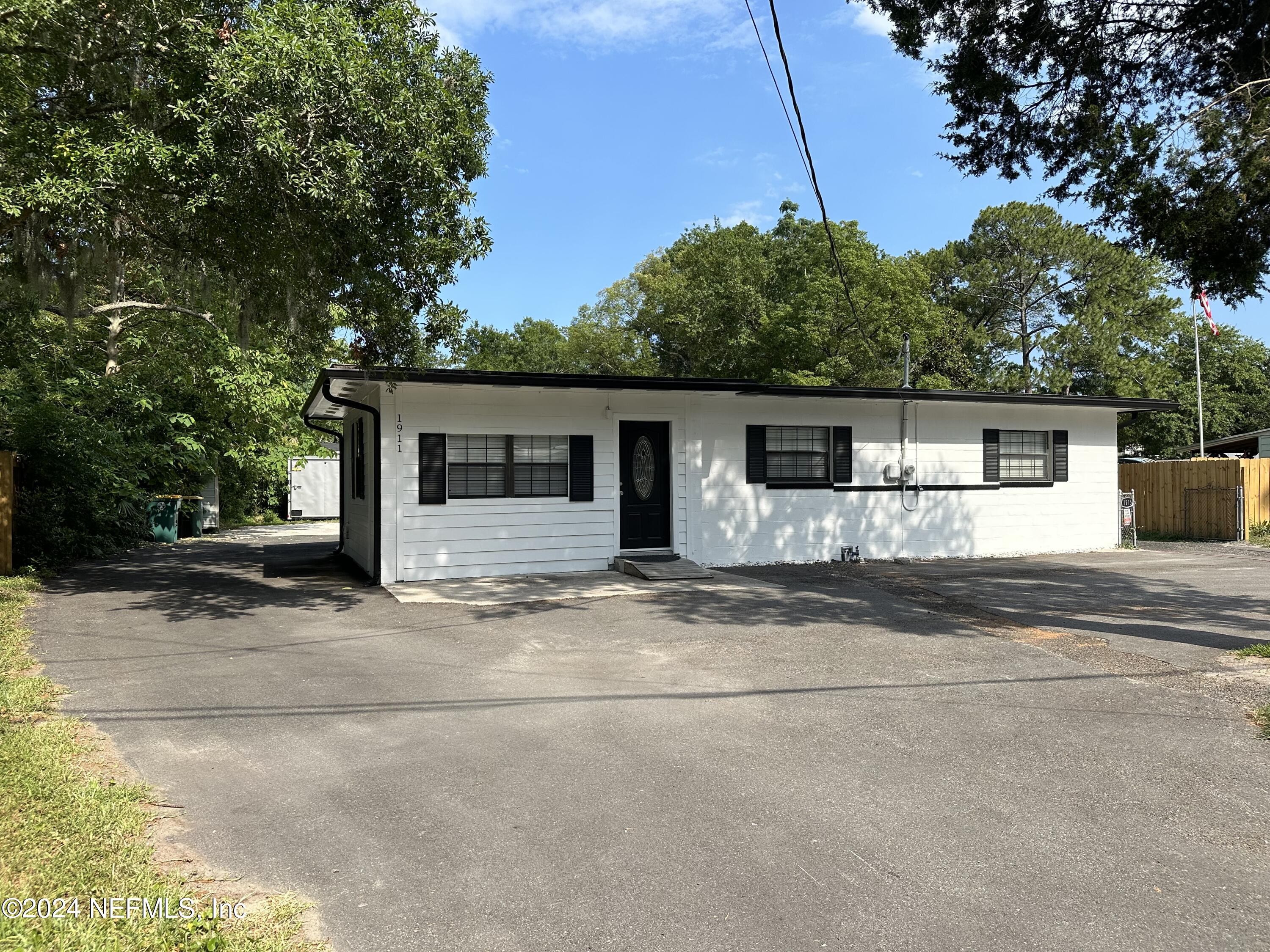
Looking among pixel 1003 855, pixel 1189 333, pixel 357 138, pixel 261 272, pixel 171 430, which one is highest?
pixel 1189 333

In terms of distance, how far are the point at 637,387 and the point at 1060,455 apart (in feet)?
28.4

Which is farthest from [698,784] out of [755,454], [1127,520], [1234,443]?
[1234,443]

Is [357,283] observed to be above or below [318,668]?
above

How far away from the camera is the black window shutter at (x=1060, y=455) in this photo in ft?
48.9

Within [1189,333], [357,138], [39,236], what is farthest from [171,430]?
[1189,333]

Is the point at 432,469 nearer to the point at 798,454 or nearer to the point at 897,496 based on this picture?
the point at 798,454

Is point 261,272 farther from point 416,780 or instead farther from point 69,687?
point 416,780

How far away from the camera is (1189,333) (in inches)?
1341

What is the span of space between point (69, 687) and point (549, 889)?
14.4 feet

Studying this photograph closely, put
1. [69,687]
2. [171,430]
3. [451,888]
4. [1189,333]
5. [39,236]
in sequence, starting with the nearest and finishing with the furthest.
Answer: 1. [451,888]
2. [69,687]
3. [39,236]
4. [171,430]
5. [1189,333]

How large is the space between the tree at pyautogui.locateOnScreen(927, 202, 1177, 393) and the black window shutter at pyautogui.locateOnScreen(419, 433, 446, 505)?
27.7 metres

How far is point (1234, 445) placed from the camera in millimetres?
29125

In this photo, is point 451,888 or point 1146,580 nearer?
point 451,888

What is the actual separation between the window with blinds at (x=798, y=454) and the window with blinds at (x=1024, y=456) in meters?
3.70
